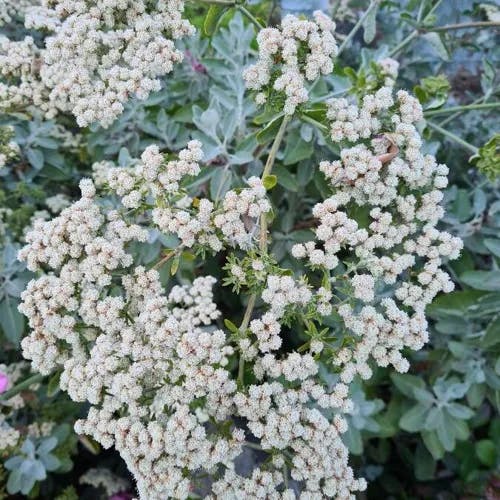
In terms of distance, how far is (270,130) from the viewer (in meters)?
2.00

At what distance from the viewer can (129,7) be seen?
2008 mm

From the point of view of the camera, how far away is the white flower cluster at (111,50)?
1915mm

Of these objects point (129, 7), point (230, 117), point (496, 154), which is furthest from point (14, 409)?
point (496, 154)

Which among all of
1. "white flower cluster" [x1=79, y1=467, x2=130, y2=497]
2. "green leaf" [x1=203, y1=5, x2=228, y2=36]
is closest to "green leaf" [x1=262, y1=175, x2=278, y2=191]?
"green leaf" [x1=203, y1=5, x2=228, y2=36]

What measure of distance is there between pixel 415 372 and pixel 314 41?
1894 mm

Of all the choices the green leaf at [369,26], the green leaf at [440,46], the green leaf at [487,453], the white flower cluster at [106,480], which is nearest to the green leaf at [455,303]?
the green leaf at [487,453]

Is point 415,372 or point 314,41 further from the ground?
point 314,41

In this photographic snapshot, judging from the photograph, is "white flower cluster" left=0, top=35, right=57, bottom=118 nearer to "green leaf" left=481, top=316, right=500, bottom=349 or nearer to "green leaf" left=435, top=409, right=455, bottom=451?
"green leaf" left=481, top=316, right=500, bottom=349

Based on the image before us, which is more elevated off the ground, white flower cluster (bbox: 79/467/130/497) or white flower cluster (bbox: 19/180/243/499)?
white flower cluster (bbox: 19/180/243/499)

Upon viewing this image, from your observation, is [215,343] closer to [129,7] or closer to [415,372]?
[129,7]

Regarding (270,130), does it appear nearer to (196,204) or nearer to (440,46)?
(196,204)

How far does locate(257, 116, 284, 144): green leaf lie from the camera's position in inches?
76.5

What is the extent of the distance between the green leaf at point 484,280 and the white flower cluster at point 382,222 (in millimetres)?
514

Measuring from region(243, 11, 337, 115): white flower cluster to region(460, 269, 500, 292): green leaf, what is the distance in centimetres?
103
